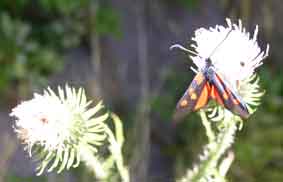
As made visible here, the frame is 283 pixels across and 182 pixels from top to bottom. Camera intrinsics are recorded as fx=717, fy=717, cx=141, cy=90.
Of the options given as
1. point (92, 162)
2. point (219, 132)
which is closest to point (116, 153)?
point (92, 162)

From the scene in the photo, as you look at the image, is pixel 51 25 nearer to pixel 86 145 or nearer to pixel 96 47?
pixel 96 47

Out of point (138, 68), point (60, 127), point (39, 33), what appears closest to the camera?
point (60, 127)

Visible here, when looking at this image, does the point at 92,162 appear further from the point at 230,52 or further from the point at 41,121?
the point at 230,52

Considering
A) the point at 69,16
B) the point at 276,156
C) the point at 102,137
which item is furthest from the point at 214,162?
the point at 69,16

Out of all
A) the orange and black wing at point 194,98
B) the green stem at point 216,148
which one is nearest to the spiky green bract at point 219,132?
the green stem at point 216,148

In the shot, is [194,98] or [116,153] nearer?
[194,98]

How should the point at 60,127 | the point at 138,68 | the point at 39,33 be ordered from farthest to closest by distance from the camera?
the point at 138,68 → the point at 39,33 → the point at 60,127
